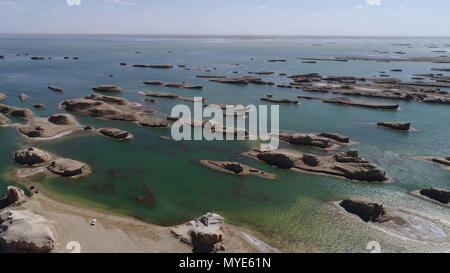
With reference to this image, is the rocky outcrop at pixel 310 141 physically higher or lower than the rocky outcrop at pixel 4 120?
lower

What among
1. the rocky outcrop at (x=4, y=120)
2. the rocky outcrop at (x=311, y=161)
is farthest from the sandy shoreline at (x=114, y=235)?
the rocky outcrop at (x=4, y=120)

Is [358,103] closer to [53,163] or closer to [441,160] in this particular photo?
[441,160]

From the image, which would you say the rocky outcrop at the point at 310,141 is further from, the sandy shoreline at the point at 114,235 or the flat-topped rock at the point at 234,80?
the flat-topped rock at the point at 234,80

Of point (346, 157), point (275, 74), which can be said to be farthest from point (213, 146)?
point (275, 74)

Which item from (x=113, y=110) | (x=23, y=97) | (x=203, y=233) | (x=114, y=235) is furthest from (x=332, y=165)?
(x=23, y=97)

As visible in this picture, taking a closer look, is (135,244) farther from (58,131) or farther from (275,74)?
(275,74)

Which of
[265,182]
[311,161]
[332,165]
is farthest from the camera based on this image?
[311,161]
